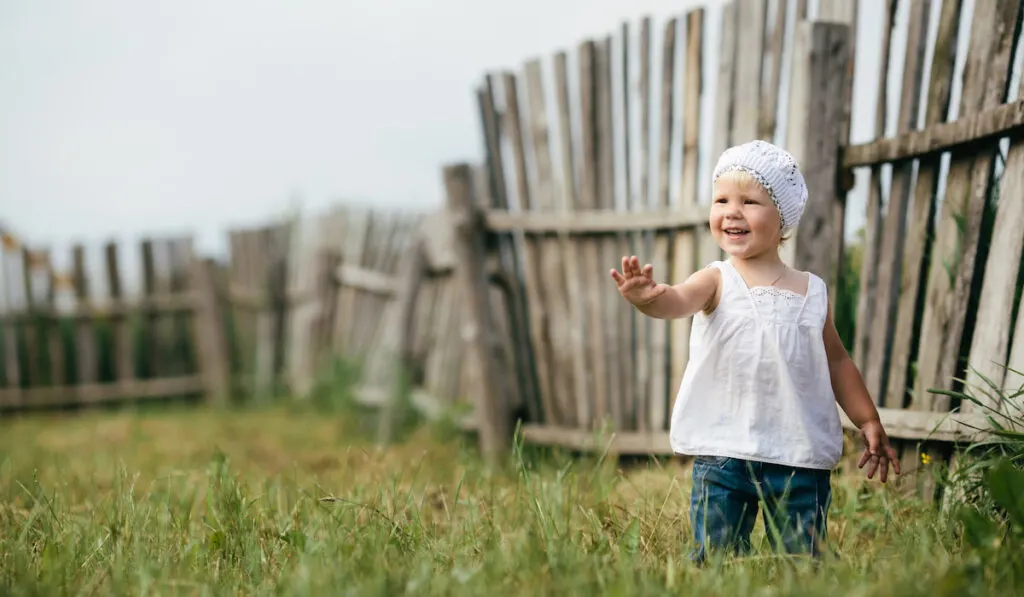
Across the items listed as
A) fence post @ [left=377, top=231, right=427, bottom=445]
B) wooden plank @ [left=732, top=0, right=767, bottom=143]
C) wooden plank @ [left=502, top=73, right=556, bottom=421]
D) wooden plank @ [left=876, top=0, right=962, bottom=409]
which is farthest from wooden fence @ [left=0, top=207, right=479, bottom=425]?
wooden plank @ [left=876, top=0, right=962, bottom=409]

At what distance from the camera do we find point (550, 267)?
496cm

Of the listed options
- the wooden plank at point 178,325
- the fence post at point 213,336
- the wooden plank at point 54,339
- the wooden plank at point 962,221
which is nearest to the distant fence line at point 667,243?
the wooden plank at point 962,221

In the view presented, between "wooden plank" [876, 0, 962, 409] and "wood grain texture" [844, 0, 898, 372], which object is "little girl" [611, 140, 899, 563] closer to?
"wooden plank" [876, 0, 962, 409]

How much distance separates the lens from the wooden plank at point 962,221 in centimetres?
289

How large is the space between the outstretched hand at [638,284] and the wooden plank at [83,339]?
8.97 meters

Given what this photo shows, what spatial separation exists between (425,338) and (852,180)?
4005 millimetres

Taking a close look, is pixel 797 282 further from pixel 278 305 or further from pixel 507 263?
pixel 278 305

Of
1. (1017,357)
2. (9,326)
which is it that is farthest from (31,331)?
(1017,357)

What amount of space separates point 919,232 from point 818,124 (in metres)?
0.52

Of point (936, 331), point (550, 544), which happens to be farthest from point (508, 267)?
point (550, 544)

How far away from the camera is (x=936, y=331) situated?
3.08m

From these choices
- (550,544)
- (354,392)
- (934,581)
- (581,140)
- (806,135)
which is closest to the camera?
(934,581)

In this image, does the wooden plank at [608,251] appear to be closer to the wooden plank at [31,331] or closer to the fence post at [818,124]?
the fence post at [818,124]

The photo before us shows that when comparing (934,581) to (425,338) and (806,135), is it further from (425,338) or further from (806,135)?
(425,338)
